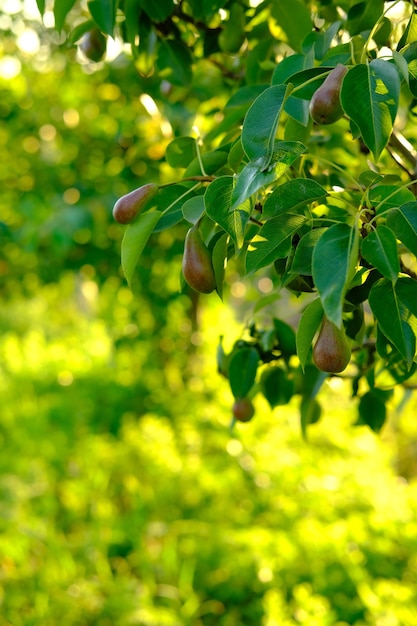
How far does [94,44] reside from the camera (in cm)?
100

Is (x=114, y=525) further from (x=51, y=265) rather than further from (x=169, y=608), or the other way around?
(x=51, y=265)

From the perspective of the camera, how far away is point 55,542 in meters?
2.12

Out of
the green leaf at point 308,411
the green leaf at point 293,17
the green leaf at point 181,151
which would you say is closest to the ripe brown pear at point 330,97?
the green leaf at point 181,151

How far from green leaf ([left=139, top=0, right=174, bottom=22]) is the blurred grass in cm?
79

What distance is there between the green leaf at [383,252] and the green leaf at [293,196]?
0.07 m

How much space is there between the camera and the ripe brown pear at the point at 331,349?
58 cm

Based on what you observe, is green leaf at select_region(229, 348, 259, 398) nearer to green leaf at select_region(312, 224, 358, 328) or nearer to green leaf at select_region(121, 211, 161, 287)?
green leaf at select_region(121, 211, 161, 287)

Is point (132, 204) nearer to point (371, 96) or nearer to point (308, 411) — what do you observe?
point (371, 96)

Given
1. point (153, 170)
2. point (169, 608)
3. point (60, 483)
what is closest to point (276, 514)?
point (169, 608)

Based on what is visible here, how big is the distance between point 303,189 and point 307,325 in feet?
0.35

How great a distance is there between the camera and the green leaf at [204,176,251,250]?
57 centimetres

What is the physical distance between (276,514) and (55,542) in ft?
2.03

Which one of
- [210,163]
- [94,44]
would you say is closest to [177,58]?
[94,44]

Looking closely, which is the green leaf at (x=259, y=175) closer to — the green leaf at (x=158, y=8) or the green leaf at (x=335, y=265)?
the green leaf at (x=335, y=265)
